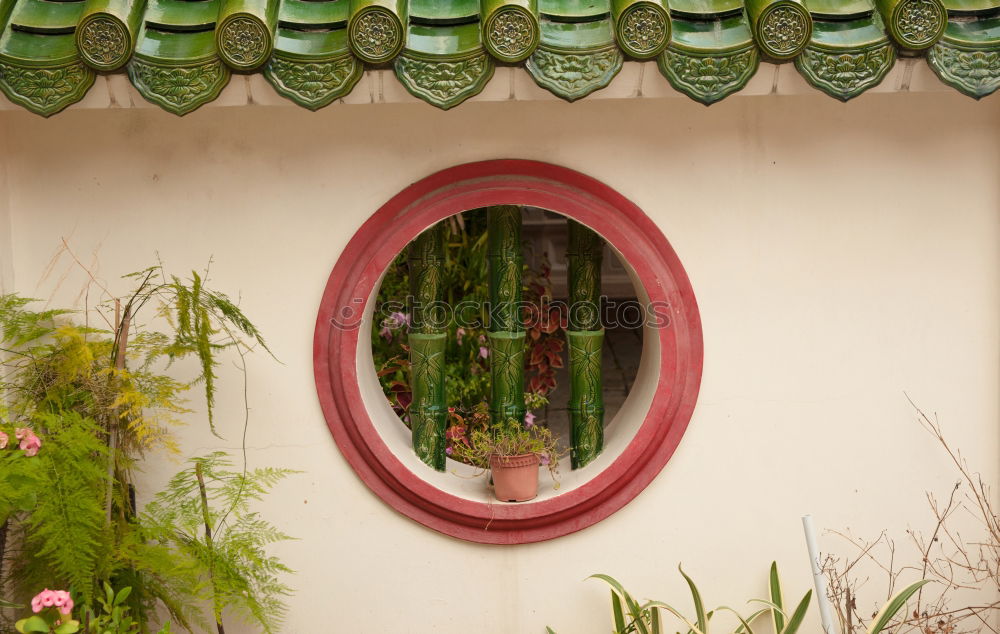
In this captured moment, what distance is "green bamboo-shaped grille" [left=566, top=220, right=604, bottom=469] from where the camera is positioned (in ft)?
14.0

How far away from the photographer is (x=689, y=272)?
13.1 feet

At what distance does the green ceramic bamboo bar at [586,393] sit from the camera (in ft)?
13.9

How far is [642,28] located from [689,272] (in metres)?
1.17

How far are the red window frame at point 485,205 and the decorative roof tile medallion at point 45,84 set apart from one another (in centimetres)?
117

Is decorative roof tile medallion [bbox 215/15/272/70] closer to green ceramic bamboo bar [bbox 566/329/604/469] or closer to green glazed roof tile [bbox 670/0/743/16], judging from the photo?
green glazed roof tile [bbox 670/0/743/16]

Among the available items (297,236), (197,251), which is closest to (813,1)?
(297,236)

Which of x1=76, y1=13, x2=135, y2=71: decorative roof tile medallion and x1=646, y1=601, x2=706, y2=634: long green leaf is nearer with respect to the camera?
x1=76, y1=13, x2=135, y2=71: decorative roof tile medallion

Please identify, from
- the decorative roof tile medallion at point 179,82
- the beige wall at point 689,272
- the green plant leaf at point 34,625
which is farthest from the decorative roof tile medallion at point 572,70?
the green plant leaf at point 34,625

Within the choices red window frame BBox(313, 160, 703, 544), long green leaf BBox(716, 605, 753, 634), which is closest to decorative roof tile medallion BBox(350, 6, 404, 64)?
red window frame BBox(313, 160, 703, 544)

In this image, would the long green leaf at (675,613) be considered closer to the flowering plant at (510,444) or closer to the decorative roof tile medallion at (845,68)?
the flowering plant at (510,444)

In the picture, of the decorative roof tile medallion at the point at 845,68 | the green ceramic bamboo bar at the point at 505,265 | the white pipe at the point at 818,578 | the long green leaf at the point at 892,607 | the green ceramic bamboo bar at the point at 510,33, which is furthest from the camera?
the green ceramic bamboo bar at the point at 505,265

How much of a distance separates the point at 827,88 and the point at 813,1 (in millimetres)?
297

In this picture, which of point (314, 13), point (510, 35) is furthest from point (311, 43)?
point (510, 35)

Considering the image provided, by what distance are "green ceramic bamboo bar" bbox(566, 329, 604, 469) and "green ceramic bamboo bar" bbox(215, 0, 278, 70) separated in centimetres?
179
